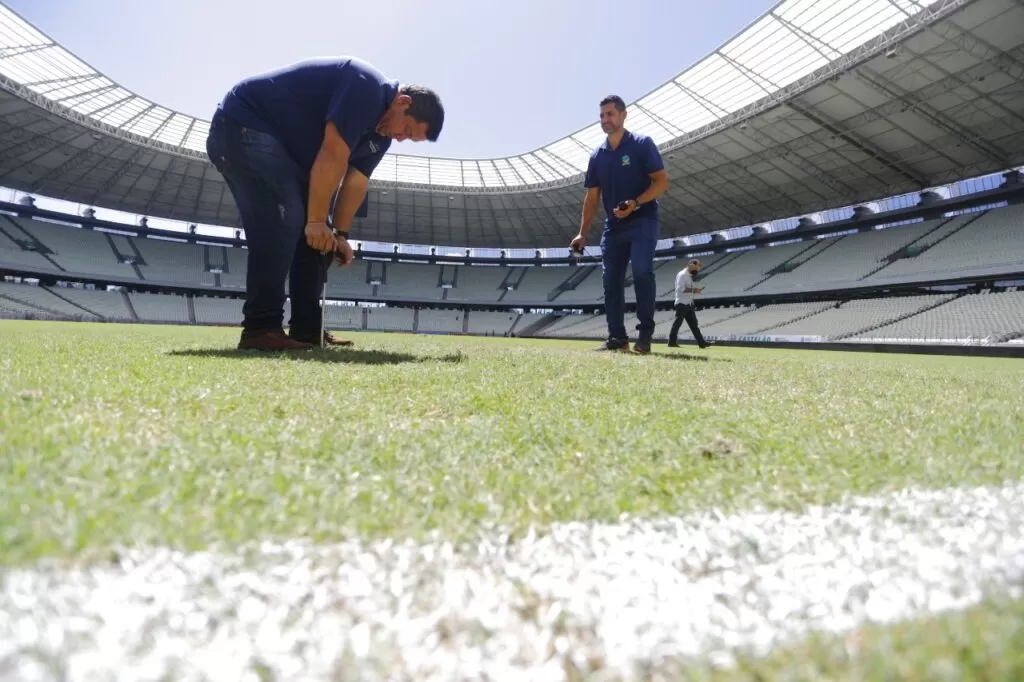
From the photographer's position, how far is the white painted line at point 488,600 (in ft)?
1.29

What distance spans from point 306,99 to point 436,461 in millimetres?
3286

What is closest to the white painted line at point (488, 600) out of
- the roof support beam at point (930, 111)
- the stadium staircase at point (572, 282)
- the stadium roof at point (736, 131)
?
the stadium roof at point (736, 131)

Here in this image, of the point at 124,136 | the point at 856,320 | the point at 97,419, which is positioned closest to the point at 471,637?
the point at 97,419

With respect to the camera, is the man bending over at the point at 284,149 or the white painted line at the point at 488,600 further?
the man bending over at the point at 284,149

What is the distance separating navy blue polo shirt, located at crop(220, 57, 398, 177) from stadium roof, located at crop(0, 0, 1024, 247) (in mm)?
20159

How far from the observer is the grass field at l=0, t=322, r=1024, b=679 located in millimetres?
561

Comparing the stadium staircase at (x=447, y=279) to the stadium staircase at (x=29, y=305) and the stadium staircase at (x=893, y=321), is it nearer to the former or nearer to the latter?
the stadium staircase at (x=29, y=305)

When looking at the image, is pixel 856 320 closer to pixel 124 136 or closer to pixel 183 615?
pixel 183 615

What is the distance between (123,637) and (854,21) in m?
24.6

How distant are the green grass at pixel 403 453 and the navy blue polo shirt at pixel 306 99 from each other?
6.62 feet

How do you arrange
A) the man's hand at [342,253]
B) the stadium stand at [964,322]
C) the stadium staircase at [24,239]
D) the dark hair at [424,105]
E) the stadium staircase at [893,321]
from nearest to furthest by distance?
the dark hair at [424,105] < the man's hand at [342,253] < the stadium stand at [964,322] < the stadium staircase at [893,321] < the stadium staircase at [24,239]

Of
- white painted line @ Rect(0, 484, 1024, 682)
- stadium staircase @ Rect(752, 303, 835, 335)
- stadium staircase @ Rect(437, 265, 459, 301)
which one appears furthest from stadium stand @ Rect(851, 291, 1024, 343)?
stadium staircase @ Rect(437, 265, 459, 301)

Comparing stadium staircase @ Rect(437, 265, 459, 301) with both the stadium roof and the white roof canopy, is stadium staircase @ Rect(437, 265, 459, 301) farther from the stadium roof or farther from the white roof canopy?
the white roof canopy

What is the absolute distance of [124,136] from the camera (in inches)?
1098
